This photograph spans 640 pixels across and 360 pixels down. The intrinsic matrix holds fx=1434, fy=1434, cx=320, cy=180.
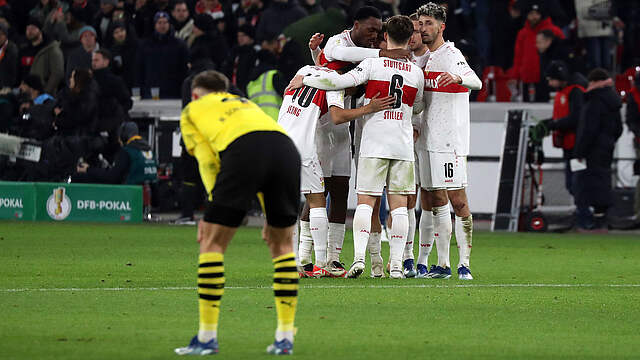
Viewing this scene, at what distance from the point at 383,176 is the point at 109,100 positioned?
11133 millimetres

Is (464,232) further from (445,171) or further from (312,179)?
(312,179)

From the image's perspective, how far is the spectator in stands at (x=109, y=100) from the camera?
75.9 feet

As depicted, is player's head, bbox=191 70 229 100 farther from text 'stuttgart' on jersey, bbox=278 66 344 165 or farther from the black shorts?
text 'stuttgart' on jersey, bbox=278 66 344 165

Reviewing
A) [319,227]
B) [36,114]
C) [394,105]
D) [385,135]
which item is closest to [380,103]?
[394,105]

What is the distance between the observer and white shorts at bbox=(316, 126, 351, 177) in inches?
531

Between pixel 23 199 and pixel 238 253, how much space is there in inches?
262

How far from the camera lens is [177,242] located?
1862cm

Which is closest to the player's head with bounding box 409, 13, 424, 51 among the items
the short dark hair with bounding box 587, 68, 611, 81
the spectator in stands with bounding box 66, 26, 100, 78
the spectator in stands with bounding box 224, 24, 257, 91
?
the short dark hair with bounding box 587, 68, 611, 81

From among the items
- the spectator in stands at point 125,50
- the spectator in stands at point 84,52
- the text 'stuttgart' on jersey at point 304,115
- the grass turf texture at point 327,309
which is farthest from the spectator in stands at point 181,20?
the text 'stuttgart' on jersey at point 304,115

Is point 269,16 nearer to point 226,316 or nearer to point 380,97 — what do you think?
point 380,97

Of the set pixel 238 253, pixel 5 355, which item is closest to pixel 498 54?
pixel 238 253

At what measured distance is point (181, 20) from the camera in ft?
87.4

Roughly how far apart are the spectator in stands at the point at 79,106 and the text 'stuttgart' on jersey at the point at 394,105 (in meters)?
10.8

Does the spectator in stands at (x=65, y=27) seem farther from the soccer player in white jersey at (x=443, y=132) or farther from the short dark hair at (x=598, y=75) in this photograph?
the soccer player in white jersey at (x=443, y=132)
